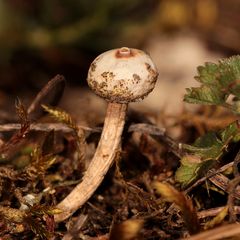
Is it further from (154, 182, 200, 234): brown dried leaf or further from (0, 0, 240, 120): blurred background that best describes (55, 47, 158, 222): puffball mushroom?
(0, 0, 240, 120): blurred background

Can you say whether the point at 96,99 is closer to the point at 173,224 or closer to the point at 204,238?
the point at 173,224

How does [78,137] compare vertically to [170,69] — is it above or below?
below

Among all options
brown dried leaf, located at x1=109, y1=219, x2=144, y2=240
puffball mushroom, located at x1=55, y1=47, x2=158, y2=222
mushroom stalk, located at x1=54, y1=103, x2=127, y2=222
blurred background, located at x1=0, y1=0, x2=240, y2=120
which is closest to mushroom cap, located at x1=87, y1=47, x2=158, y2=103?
puffball mushroom, located at x1=55, y1=47, x2=158, y2=222

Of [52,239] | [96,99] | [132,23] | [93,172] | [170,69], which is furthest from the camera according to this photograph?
[132,23]

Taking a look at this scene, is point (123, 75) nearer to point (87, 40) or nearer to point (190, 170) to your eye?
point (190, 170)

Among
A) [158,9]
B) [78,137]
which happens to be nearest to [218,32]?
[158,9]

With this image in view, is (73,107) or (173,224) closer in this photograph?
(173,224)

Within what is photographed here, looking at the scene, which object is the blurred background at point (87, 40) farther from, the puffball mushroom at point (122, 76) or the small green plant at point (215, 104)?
the puffball mushroom at point (122, 76)
